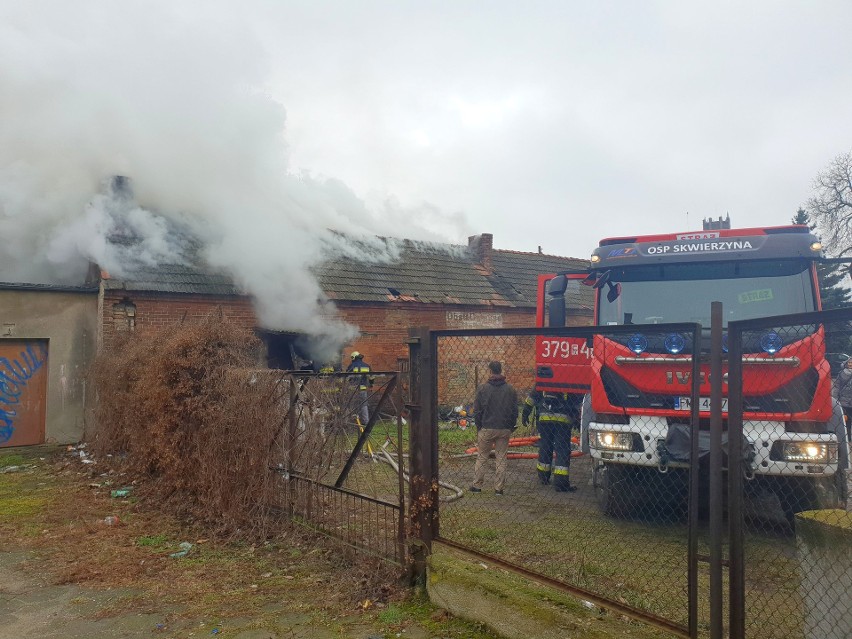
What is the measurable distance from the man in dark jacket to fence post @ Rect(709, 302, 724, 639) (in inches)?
187

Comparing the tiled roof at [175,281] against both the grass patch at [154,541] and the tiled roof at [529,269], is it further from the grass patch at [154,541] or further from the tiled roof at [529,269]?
the tiled roof at [529,269]

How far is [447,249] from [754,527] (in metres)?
16.3

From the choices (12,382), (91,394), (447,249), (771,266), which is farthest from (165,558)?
(447,249)

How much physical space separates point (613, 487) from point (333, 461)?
104 inches

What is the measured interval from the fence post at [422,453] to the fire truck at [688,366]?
1.30 meters

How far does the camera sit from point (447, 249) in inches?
Answer: 853

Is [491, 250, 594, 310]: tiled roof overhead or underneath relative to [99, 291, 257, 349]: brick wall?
overhead

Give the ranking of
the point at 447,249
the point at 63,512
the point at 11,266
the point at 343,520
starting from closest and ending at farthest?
1. the point at 343,520
2. the point at 63,512
3. the point at 11,266
4. the point at 447,249

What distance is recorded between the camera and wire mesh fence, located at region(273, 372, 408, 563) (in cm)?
571

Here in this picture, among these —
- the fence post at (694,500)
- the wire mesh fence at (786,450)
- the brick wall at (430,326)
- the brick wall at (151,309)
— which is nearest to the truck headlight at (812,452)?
the wire mesh fence at (786,450)

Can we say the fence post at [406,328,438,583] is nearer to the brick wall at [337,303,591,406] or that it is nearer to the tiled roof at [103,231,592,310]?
the brick wall at [337,303,591,406]

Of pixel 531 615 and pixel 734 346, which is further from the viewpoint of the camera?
pixel 531 615

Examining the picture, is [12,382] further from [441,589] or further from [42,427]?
[441,589]

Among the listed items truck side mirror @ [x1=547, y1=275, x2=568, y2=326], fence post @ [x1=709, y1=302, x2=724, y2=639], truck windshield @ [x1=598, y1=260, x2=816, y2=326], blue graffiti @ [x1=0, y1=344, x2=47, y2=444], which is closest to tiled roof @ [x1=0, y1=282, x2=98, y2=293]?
blue graffiti @ [x1=0, y1=344, x2=47, y2=444]
